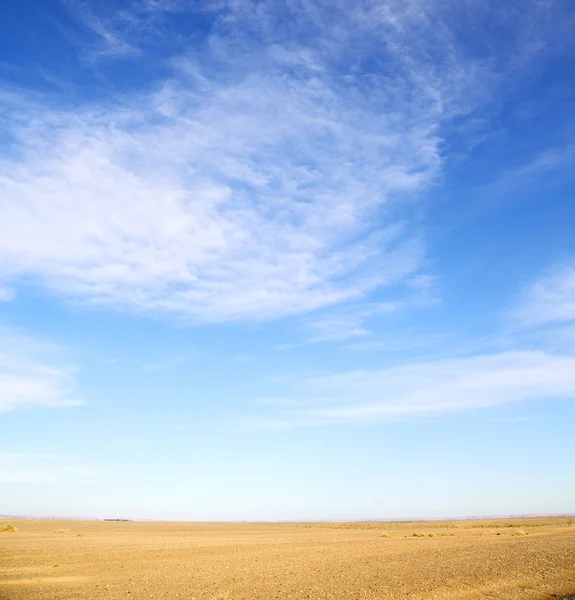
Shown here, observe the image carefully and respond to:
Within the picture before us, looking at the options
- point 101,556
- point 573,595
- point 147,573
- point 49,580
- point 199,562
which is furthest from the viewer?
point 101,556

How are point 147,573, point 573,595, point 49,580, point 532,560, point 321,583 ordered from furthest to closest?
point 532,560, point 147,573, point 49,580, point 321,583, point 573,595

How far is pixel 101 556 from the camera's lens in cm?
3350

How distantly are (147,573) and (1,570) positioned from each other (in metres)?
8.30

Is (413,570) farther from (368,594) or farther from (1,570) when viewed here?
(1,570)

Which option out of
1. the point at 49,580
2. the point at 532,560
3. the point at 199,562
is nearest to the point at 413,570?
the point at 532,560

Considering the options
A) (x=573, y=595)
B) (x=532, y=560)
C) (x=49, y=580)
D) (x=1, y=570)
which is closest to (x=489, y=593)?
(x=573, y=595)

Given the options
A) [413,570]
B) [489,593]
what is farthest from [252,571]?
[489,593]

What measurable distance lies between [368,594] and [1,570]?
20195 mm

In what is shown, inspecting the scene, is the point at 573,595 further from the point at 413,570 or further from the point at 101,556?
the point at 101,556

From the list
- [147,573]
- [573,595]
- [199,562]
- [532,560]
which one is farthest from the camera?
[199,562]

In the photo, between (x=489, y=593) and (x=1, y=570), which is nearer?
(x=489, y=593)

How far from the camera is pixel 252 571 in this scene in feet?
84.8

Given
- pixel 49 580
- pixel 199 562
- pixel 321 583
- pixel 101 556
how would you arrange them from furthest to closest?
pixel 101 556, pixel 199 562, pixel 49 580, pixel 321 583

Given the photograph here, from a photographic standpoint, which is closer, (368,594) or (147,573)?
(368,594)
